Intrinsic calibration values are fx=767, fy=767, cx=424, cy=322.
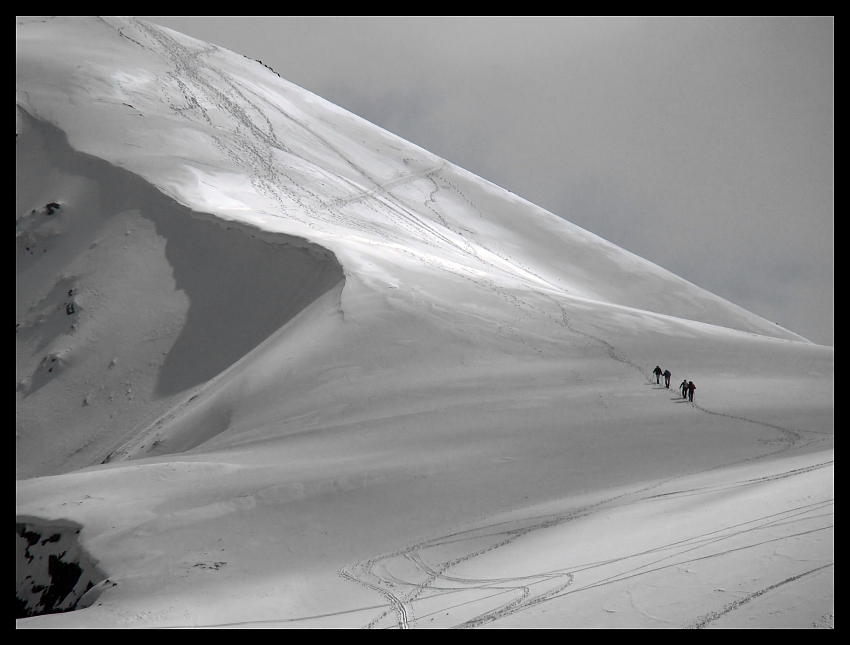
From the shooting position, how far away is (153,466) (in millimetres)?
17562

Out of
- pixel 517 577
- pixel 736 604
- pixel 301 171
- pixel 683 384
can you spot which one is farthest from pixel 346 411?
pixel 301 171

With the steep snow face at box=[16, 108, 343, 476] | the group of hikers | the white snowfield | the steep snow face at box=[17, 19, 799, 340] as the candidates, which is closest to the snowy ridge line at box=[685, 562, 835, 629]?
the white snowfield

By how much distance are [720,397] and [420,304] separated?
9.72m

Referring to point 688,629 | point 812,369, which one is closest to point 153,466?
point 688,629

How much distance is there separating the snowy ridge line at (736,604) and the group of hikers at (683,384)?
35.8 feet

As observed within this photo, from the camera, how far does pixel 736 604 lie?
938 centimetres

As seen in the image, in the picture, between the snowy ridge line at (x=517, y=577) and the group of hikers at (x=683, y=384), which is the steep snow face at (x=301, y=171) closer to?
the group of hikers at (x=683, y=384)

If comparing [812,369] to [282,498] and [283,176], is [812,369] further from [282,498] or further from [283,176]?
[283,176]

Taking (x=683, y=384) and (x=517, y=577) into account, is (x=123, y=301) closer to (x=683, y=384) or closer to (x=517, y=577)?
(x=683, y=384)

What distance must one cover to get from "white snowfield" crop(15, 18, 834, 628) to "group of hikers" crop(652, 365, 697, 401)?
13.5 inches

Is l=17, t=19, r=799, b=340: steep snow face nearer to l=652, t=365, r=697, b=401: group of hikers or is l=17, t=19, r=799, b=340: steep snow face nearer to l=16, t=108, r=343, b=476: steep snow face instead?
l=16, t=108, r=343, b=476: steep snow face

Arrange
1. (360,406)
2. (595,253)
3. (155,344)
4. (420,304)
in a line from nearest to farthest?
(360,406) < (420,304) < (155,344) < (595,253)

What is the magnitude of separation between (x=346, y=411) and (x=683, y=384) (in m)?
9.14

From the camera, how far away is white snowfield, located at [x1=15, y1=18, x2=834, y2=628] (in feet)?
40.2
